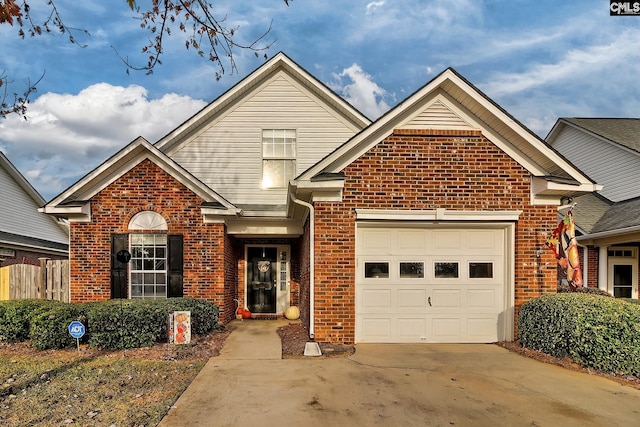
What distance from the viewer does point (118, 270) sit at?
1166 centimetres

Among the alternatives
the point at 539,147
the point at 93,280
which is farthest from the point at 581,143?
the point at 93,280

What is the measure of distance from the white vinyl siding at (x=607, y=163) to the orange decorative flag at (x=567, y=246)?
10.2 m

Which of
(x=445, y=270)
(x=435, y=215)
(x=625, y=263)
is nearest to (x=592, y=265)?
(x=625, y=263)

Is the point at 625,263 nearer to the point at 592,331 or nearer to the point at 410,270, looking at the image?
the point at 592,331

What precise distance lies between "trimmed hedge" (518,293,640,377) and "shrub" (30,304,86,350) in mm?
8996

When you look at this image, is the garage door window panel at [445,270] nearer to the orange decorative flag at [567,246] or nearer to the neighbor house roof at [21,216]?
the orange decorative flag at [567,246]

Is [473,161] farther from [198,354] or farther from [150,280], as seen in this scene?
[150,280]

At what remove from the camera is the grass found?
5.30m

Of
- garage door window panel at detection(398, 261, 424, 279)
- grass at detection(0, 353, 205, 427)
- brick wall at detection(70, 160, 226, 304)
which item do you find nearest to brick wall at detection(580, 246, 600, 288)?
garage door window panel at detection(398, 261, 424, 279)

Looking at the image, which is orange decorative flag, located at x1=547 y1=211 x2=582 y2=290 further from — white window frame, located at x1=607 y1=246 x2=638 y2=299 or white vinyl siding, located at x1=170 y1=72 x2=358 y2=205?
white window frame, located at x1=607 y1=246 x2=638 y2=299

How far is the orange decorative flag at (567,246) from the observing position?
9.20 metres

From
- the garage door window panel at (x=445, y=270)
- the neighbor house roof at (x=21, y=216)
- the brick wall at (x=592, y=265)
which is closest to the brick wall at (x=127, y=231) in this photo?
the garage door window panel at (x=445, y=270)

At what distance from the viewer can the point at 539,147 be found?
360 inches

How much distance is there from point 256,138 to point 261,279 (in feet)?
14.7
